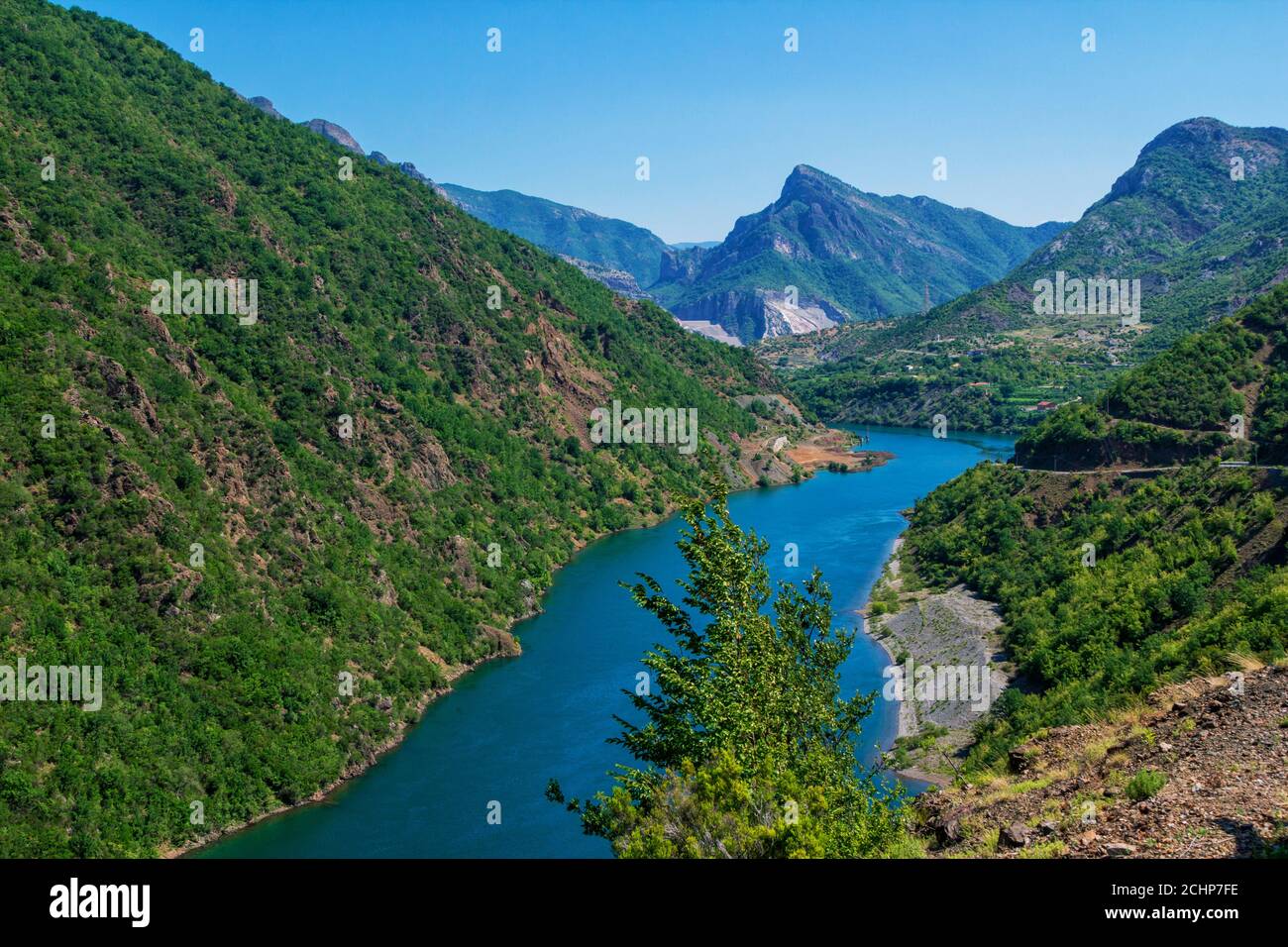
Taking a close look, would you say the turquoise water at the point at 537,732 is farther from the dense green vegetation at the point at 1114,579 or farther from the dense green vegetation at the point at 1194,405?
the dense green vegetation at the point at 1194,405

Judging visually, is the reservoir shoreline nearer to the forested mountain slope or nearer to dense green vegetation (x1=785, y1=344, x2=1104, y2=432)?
the forested mountain slope

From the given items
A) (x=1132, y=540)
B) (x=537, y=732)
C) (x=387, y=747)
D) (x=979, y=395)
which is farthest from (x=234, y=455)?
(x=979, y=395)

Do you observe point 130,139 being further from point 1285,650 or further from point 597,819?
point 1285,650

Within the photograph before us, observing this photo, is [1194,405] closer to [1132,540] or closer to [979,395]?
[1132,540]

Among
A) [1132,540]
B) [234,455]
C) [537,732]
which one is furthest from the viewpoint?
[1132,540]

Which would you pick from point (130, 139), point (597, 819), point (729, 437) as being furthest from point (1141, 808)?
point (729, 437)

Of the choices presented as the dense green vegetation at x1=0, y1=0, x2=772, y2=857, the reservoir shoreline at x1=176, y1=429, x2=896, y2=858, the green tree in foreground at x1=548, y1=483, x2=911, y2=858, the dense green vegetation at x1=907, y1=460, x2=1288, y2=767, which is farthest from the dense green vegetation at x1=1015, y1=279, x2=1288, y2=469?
the green tree in foreground at x1=548, y1=483, x2=911, y2=858

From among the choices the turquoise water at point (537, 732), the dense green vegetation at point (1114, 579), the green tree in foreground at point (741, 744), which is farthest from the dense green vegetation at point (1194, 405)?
the green tree in foreground at point (741, 744)
